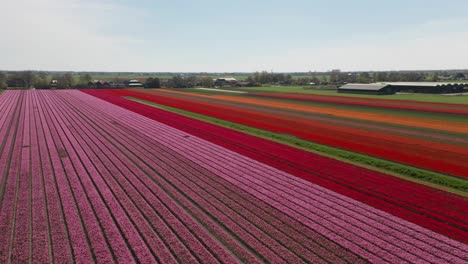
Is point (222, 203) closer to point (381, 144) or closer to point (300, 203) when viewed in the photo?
point (300, 203)

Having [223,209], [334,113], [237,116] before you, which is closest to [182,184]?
[223,209]

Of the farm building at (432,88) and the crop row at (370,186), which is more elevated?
the farm building at (432,88)

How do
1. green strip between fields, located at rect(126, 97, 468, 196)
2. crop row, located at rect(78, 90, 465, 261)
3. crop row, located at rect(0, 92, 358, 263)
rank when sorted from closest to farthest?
crop row, located at rect(0, 92, 358, 263) < crop row, located at rect(78, 90, 465, 261) < green strip between fields, located at rect(126, 97, 468, 196)

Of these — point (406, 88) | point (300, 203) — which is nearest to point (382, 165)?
point (300, 203)

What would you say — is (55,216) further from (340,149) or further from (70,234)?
(340,149)

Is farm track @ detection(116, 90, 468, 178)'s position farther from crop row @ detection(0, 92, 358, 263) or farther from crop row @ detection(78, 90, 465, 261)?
crop row @ detection(0, 92, 358, 263)

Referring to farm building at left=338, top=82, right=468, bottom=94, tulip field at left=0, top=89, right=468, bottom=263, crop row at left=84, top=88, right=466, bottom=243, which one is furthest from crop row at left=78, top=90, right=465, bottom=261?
farm building at left=338, top=82, right=468, bottom=94

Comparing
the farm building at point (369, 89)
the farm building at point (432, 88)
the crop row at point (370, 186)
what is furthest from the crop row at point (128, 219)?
the farm building at point (432, 88)

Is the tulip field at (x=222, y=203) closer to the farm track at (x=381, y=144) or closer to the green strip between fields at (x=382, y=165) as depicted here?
the farm track at (x=381, y=144)
